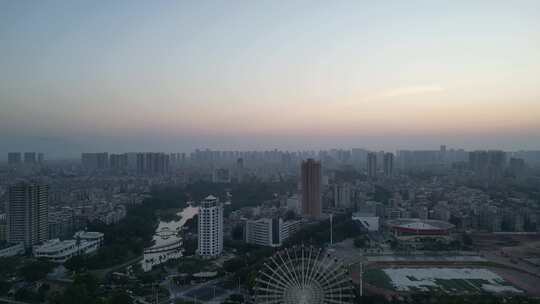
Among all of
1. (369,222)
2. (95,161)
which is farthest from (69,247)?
(95,161)

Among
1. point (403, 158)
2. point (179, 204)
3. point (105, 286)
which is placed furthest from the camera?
point (403, 158)

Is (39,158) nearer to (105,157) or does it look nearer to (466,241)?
(105,157)

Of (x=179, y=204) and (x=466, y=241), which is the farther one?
(x=179, y=204)

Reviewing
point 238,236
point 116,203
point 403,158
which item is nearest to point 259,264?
point 238,236

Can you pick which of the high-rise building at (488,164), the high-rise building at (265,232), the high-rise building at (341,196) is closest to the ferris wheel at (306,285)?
the high-rise building at (265,232)

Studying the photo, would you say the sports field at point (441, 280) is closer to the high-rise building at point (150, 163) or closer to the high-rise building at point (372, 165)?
the high-rise building at point (372, 165)

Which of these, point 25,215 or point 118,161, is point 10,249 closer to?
point 25,215
